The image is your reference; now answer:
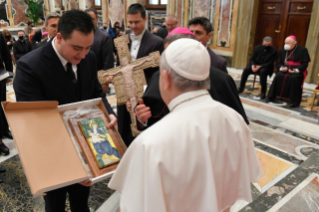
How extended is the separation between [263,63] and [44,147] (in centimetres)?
640

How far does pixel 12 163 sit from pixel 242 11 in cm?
808

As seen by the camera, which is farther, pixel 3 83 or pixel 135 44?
pixel 3 83

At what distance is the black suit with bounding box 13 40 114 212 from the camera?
5.42 ft

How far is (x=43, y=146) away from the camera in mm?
1391

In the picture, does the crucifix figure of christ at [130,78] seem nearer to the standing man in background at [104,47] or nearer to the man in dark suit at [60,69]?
the man in dark suit at [60,69]

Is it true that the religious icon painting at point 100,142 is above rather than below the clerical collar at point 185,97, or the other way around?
below

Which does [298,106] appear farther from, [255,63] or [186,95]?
[186,95]

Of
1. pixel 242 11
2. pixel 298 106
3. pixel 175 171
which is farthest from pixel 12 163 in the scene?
pixel 242 11

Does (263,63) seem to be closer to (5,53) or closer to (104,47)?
(104,47)

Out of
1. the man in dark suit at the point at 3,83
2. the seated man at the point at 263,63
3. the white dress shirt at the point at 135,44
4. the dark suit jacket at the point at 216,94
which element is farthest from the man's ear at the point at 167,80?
the seated man at the point at 263,63

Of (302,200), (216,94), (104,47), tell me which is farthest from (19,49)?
(302,200)

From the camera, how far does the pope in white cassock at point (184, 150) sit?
1038 mm

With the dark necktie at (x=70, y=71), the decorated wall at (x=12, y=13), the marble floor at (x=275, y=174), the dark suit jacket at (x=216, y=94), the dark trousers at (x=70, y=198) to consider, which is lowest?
the marble floor at (x=275, y=174)

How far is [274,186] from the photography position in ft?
9.77
